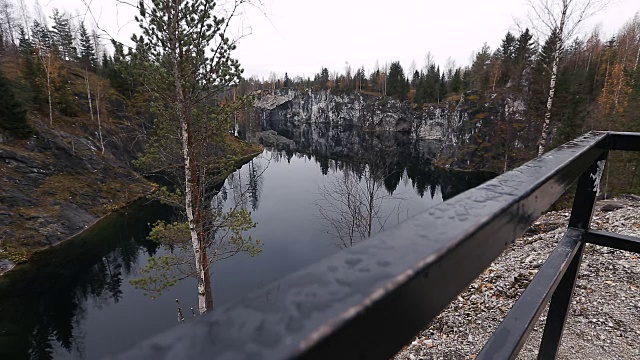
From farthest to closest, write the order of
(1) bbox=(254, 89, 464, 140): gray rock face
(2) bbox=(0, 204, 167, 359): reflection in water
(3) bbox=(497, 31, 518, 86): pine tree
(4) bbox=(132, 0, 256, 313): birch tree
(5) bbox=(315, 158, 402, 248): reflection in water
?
(1) bbox=(254, 89, 464, 140): gray rock face < (3) bbox=(497, 31, 518, 86): pine tree < (5) bbox=(315, 158, 402, 248): reflection in water < (2) bbox=(0, 204, 167, 359): reflection in water < (4) bbox=(132, 0, 256, 313): birch tree

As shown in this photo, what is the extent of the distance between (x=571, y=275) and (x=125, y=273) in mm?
21378

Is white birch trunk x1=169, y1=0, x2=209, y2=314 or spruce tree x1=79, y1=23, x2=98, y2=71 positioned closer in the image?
white birch trunk x1=169, y1=0, x2=209, y2=314

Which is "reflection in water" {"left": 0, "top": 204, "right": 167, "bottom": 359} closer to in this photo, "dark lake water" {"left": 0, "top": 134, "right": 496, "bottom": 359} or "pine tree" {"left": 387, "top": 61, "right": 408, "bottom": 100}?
"dark lake water" {"left": 0, "top": 134, "right": 496, "bottom": 359}

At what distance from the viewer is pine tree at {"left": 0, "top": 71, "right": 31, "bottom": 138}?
78.1ft

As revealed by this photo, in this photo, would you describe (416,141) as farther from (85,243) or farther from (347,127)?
(85,243)

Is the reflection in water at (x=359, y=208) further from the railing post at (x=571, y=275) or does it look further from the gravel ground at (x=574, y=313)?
the railing post at (x=571, y=275)

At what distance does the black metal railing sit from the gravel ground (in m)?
3.18

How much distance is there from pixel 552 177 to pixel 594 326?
17.6 ft

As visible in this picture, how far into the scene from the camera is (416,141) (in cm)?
6450

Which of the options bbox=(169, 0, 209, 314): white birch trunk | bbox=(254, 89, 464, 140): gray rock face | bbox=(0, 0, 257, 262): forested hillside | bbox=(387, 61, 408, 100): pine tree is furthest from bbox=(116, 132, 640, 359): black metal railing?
bbox=(387, 61, 408, 100): pine tree

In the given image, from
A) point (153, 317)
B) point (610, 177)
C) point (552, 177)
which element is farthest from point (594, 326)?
point (610, 177)

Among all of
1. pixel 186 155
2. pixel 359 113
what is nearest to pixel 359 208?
pixel 186 155

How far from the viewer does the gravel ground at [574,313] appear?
417 centimetres

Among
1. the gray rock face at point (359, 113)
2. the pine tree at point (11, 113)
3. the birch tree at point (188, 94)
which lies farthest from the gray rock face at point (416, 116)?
the pine tree at point (11, 113)
